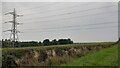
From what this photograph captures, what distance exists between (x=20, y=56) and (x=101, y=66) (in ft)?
24.5

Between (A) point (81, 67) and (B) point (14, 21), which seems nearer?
(A) point (81, 67)

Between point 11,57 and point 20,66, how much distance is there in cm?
100

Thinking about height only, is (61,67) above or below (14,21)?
below

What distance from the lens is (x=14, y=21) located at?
126 feet

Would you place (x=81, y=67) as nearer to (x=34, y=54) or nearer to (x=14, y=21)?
(x=34, y=54)

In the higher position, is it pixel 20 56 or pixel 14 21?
pixel 14 21

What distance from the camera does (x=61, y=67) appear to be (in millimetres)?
15188

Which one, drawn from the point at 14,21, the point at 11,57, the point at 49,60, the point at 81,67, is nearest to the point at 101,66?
the point at 81,67

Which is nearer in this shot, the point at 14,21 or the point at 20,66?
the point at 20,66

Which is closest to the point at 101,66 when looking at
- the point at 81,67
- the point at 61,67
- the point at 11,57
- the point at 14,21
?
the point at 81,67

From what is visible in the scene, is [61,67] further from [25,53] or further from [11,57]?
[25,53]

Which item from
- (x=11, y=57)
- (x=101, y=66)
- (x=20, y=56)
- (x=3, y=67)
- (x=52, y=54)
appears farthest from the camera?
(x=52, y=54)

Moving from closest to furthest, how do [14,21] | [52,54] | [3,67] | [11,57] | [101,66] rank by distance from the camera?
[101,66]
[3,67]
[11,57]
[52,54]
[14,21]

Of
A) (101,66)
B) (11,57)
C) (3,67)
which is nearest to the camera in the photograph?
(101,66)
